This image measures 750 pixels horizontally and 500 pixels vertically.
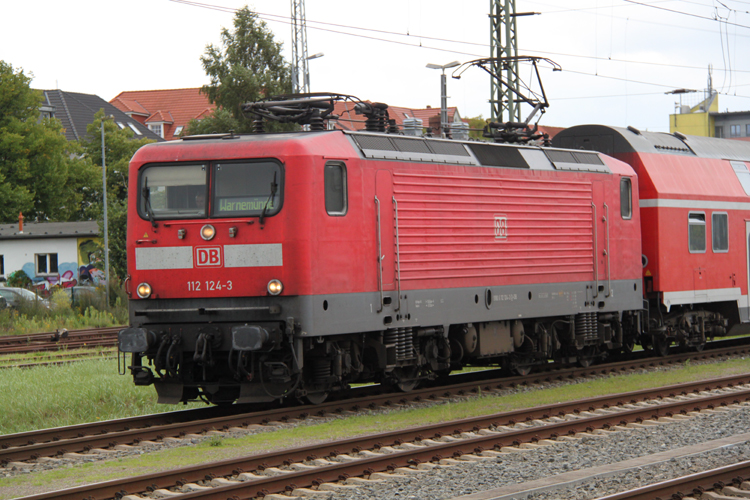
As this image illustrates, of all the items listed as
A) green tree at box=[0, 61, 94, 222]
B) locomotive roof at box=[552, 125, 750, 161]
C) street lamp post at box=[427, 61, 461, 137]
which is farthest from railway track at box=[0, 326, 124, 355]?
green tree at box=[0, 61, 94, 222]

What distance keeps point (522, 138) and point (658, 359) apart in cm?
481

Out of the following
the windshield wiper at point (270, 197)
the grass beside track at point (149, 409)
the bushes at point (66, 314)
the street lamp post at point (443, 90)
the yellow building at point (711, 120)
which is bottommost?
the grass beside track at point (149, 409)

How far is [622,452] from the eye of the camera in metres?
9.45

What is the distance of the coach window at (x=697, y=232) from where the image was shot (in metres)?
18.2

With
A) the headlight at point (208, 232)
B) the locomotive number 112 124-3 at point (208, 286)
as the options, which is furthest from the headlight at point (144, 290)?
the headlight at point (208, 232)

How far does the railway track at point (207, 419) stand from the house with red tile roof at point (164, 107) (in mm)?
68262

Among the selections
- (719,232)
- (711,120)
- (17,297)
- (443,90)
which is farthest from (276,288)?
(711,120)

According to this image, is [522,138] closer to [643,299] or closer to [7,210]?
[643,299]

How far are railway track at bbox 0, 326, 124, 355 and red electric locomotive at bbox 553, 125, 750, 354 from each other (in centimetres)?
1286

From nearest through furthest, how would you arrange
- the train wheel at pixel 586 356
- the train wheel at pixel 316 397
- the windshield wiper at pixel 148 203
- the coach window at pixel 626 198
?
the windshield wiper at pixel 148 203
the train wheel at pixel 316 397
the train wheel at pixel 586 356
the coach window at pixel 626 198

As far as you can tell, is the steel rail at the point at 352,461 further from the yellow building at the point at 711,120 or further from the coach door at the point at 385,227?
the yellow building at the point at 711,120

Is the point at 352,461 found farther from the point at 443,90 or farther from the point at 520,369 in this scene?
the point at 443,90

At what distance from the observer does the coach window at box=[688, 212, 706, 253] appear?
18.2m

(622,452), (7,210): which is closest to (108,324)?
(7,210)
